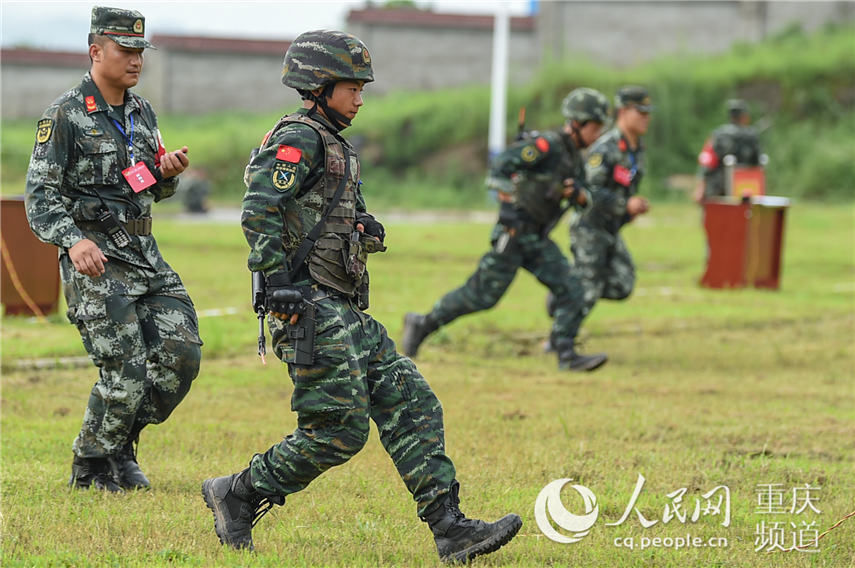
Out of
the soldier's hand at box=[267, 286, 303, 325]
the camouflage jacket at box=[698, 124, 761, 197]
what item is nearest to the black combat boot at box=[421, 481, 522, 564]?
the soldier's hand at box=[267, 286, 303, 325]

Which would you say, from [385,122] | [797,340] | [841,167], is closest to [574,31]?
[385,122]

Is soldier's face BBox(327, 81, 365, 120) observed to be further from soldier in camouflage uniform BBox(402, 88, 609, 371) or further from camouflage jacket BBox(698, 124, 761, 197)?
camouflage jacket BBox(698, 124, 761, 197)

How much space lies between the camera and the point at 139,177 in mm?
6090

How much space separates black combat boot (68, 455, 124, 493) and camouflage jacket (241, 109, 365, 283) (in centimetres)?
174

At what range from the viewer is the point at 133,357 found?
601cm

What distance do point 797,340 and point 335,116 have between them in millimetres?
8002

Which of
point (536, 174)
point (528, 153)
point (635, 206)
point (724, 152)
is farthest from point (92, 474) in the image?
point (724, 152)

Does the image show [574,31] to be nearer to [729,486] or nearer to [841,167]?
[841,167]

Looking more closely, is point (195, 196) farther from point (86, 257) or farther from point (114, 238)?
point (86, 257)

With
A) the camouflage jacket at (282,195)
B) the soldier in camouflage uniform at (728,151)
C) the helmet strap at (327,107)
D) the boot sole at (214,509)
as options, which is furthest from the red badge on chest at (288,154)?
the soldier in camouflage uniform at (728,151)

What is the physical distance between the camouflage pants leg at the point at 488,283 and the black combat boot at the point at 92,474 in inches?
172

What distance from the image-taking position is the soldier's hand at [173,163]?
6.07 m

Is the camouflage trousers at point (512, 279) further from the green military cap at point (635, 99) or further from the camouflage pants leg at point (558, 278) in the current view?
the green military cap at point (635, 99)

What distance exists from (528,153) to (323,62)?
4852 millimetres
